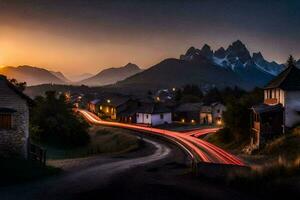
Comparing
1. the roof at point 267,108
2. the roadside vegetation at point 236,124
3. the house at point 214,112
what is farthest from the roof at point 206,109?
the roof at point 267,108

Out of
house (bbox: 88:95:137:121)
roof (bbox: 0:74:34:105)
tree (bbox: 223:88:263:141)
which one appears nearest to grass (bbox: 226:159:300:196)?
roof (bbox: 0:74:34:105)

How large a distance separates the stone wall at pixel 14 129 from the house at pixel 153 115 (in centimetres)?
6408

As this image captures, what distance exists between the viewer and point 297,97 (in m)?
52.9

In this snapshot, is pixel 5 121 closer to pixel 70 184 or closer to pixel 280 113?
pixel 70 184

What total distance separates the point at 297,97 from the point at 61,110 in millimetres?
39714

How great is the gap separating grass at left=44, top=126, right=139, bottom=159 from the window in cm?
2145

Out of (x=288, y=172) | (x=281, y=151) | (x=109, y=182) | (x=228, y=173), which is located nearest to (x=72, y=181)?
Result: (x=109, y=182)

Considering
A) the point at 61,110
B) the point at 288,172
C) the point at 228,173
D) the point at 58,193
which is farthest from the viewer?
the point at 61,110

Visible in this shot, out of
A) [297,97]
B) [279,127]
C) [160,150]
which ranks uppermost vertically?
[297,97]

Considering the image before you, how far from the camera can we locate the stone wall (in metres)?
29.4

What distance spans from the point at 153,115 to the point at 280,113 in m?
45.7

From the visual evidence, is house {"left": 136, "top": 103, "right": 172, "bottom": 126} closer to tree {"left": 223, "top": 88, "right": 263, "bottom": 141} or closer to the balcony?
tree {"left": 223, "top": 88, "right": 263, "bottom": 141}

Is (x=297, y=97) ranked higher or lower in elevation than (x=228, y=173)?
higher

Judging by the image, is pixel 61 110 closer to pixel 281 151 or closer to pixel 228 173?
pixel 281 151
